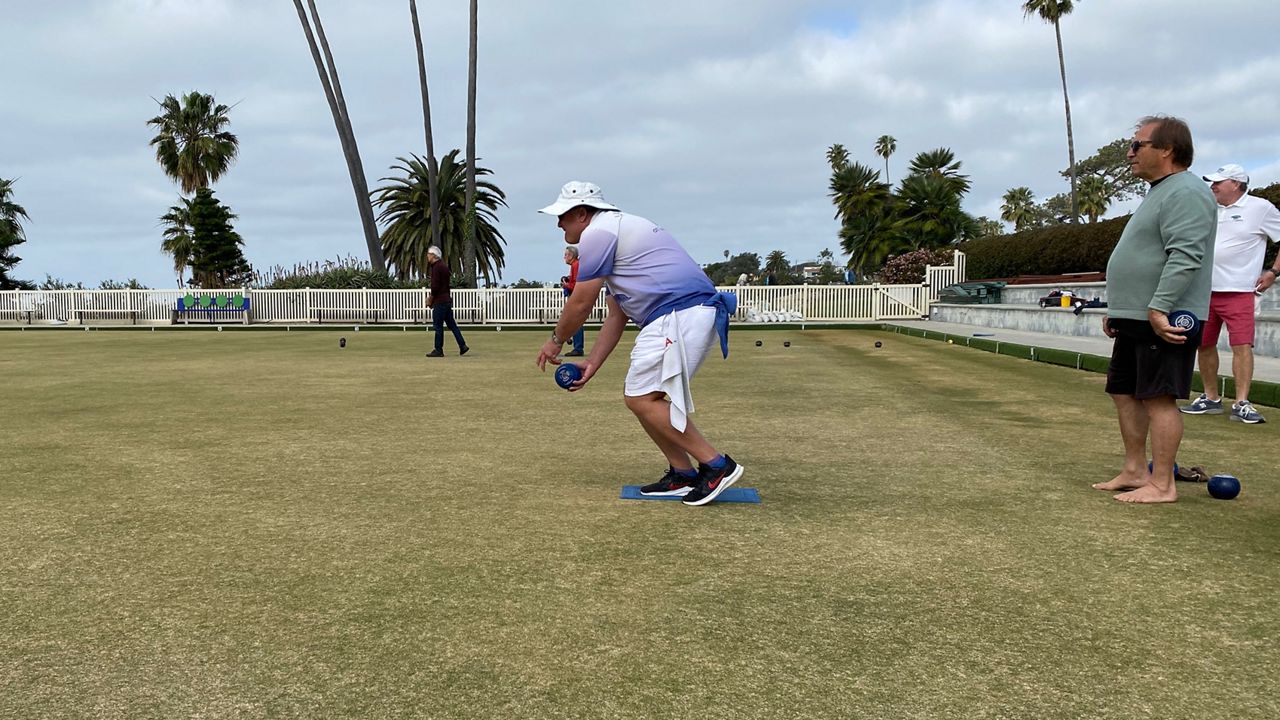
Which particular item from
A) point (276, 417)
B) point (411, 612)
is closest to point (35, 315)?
point (276, 417)

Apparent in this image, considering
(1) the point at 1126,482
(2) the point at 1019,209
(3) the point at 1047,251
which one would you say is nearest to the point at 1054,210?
(2) the point at 1019,209

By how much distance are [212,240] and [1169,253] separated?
4380cm

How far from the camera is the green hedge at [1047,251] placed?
92.7 ft

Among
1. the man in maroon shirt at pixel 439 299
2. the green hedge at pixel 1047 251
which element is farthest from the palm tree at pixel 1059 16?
the man in maroon shirt at pixel 439 299

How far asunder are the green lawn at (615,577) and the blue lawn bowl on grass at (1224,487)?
0.57ft

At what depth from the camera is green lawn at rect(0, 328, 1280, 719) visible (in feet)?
7.36

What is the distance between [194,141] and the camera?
49.0 m

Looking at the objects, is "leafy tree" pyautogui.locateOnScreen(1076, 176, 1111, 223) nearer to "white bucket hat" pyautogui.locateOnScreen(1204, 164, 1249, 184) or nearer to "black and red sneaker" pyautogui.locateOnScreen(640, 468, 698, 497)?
"white bucket hat" pyautogui.locateOnScreen(1204, 164, 1249, 184)

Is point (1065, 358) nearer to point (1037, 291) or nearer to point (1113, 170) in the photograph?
point (1037, 291)

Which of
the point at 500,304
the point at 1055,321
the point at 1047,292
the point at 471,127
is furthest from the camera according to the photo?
the point at 471,127

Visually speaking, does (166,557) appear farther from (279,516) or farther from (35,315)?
(35,315)

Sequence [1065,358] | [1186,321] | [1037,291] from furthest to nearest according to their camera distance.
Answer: [1037,291] < [1065,358] < [1186,321]

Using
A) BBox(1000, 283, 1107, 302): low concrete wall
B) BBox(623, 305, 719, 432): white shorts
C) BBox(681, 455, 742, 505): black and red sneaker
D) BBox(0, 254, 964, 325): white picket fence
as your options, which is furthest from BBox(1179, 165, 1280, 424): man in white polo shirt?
BBox(0, 254, 964, 325): white picket fence

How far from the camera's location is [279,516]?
394cm
